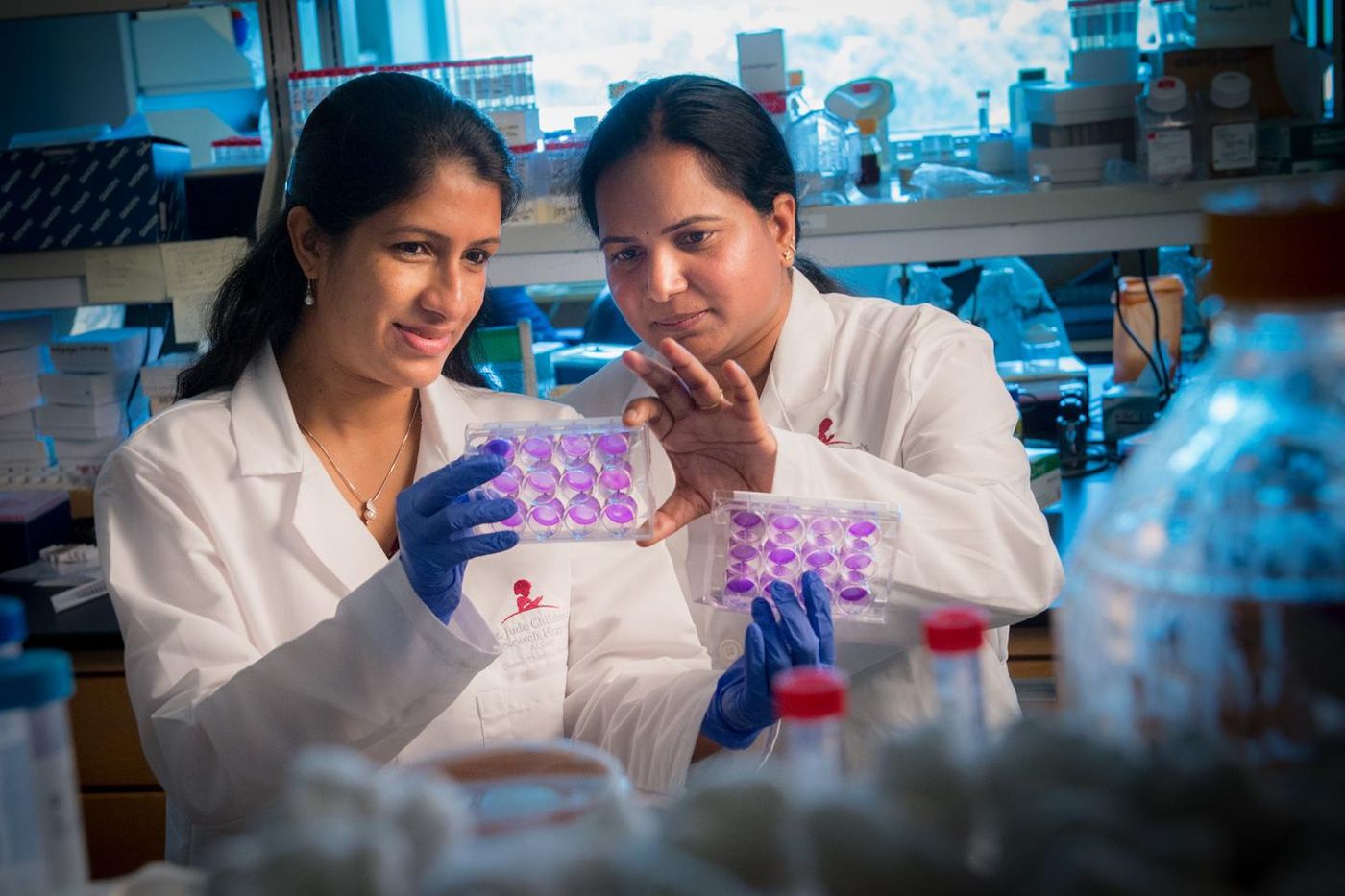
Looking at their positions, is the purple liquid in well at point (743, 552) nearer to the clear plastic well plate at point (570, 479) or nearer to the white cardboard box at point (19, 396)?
the clear plastic well plate at point (570, 479)

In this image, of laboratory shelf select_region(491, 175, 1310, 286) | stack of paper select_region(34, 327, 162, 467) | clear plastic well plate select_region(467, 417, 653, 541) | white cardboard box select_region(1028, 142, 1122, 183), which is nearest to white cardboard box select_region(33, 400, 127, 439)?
stack of paper select_region(34, 327, 162, 467)

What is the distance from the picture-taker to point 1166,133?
2.38m

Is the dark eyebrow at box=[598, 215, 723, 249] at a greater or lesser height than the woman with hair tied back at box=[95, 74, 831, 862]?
greater

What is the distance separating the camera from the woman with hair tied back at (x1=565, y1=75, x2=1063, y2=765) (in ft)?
5.31

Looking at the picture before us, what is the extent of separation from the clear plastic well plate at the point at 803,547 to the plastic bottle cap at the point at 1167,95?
4.45 feet

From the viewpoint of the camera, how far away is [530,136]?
2.63 m

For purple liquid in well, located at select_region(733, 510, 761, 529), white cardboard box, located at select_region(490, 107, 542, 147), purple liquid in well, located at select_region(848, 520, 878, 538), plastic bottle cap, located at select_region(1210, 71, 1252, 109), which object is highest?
white cardboard box, located at select_region(490, 107, 542, 147)

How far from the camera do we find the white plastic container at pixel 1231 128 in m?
2.42

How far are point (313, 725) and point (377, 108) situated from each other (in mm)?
833

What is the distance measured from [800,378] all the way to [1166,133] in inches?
38.2

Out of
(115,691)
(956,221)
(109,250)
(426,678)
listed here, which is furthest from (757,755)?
(109,250)

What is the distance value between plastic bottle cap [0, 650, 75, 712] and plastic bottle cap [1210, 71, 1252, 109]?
94.1 inches

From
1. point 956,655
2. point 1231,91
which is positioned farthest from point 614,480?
point 1231,91

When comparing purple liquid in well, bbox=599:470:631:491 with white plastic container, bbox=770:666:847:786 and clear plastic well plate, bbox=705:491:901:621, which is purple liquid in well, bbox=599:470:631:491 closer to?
clear plastic well plate, bbox=705:491:901:621
